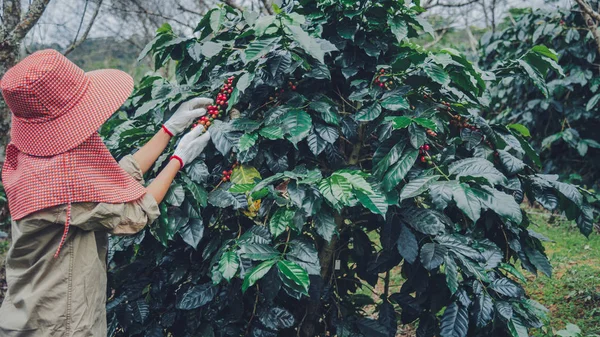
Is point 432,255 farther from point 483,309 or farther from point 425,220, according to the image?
point 483,309

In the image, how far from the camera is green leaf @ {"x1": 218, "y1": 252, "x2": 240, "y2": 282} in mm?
1475

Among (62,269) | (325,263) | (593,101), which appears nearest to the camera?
(62,269)

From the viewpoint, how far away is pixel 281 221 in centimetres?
151

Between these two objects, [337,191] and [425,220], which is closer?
[337,191]

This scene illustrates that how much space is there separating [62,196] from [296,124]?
769 millimetres

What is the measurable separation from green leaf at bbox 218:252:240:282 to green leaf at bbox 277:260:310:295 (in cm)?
16

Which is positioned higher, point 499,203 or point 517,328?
point 499,203

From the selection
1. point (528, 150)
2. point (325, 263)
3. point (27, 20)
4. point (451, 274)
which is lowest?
point (325, 263)

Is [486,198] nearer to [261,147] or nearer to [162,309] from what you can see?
[261,147]

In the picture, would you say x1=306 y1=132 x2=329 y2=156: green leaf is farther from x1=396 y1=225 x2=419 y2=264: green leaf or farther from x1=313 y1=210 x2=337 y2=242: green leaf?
x1=396 y1=225 x2=419 y2=264: green leaf

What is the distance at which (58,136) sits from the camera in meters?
1.52

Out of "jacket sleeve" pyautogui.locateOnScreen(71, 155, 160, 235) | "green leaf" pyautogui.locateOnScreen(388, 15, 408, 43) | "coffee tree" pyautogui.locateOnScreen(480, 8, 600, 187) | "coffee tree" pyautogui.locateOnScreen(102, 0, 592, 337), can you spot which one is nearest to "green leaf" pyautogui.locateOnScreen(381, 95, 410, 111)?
"coffee tree" pyautogui.locateOnScreen(102, 0, 592, 337)

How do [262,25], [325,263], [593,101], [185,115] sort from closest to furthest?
[262,25] → [185,115] → [325,263] → [593,101]

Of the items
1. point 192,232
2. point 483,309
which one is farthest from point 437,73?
point 192,232
